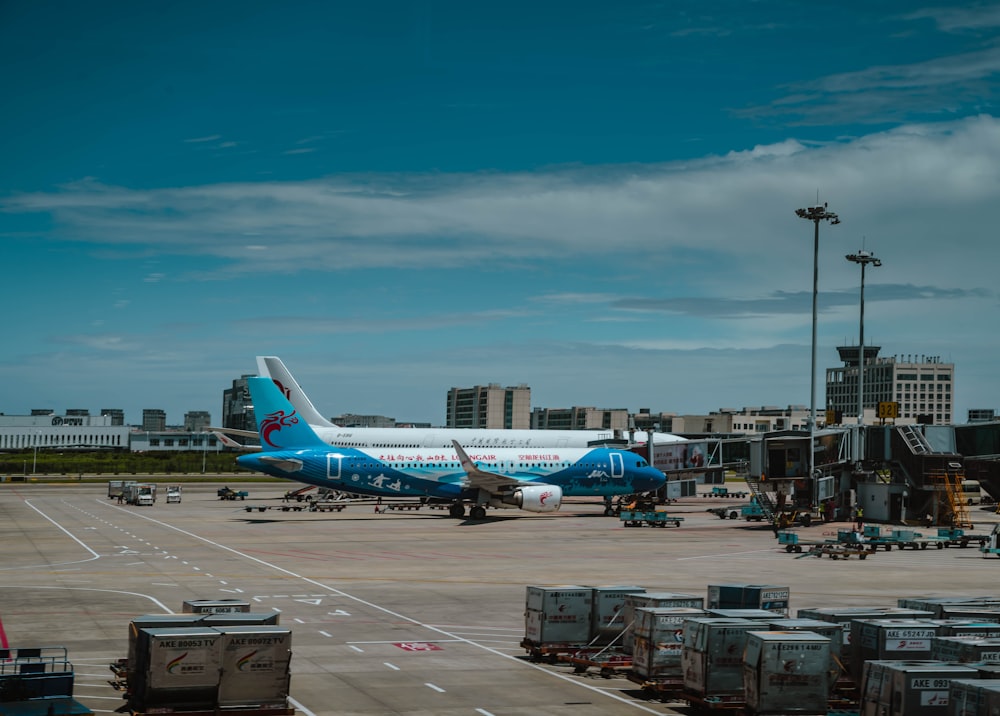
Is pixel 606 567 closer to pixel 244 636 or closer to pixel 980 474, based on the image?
pixel 244 636

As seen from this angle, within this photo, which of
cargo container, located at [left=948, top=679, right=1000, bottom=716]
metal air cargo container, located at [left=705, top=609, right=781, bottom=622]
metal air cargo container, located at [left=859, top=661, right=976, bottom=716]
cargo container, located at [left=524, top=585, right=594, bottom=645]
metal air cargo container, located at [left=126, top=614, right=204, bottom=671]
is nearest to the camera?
cargo container, located at [left=948, top=679, right=1000, bottom=716]

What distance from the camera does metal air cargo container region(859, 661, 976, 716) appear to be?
1894 cm

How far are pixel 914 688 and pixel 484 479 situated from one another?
205 ft

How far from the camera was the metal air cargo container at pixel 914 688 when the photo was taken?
62.1 ft

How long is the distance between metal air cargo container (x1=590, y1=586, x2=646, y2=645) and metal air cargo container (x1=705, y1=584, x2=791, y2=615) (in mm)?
2943

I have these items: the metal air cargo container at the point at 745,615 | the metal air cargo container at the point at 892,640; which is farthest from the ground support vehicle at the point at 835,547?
the metal air cargo container at the point at 892,640

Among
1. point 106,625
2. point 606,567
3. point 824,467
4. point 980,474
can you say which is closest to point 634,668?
point 106,625

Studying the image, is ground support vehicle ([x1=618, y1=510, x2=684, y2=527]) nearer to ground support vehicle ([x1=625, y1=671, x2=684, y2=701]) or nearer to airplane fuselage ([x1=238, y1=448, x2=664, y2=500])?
airplane fuselage ([x1=238, y1=448, x2=664, y2=500])

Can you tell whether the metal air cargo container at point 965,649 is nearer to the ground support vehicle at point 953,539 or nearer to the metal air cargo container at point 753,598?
the metal air cargo container at point 753,598

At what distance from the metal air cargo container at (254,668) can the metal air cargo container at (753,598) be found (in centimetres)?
1338

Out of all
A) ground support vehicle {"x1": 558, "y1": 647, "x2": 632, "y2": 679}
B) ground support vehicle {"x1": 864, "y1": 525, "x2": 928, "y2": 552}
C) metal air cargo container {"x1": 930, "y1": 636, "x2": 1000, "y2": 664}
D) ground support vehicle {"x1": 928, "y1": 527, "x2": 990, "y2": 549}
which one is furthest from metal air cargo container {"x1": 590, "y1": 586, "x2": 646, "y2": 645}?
ground support vehicle {"x1": 928, "y1": 527, "x2": 990, "y2": 549}

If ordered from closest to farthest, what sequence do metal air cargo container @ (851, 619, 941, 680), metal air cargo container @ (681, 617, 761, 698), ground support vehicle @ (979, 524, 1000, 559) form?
1. metal air cargo container @ (681, 617, 761, 698)
2. metal air cargo container @ (851, 619, 941, 680)
3. ground support vehicle @ (979, 524, 1000, 559)

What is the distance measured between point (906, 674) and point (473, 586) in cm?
2533

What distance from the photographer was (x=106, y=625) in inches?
1277
